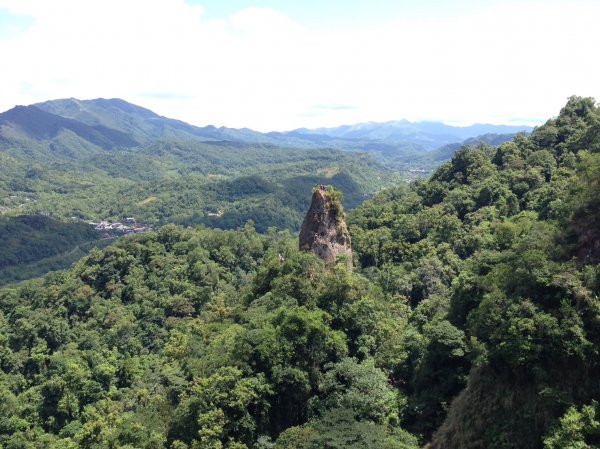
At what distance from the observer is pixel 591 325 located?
16.7m

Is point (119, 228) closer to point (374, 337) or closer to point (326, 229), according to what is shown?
point (326, 229)

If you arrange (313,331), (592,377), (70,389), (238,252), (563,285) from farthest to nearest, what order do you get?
(238,252)
(70,389)
(313,331)
(563,285)
(592,377)

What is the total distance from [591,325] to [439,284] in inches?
937

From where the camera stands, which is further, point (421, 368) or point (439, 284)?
point (439, 284)

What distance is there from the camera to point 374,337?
1155 inches

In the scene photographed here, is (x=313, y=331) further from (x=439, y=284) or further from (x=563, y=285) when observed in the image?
(x=439, y=284)

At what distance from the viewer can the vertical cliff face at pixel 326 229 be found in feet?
135

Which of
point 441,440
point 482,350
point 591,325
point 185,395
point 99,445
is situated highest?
point 591,325

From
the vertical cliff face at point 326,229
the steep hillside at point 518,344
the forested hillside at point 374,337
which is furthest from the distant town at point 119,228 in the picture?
the steep hillside at point 518,344

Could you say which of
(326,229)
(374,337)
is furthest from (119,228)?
(374,337)

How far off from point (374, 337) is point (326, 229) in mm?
14211

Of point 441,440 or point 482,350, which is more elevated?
point 482,350

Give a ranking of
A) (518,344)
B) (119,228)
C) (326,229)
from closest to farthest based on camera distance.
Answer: (518,344), (326,229), (119,228)

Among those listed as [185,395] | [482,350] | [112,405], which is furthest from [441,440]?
[112,405]
